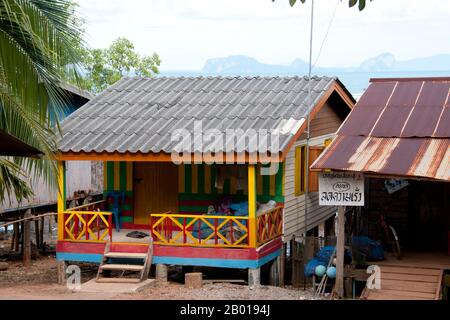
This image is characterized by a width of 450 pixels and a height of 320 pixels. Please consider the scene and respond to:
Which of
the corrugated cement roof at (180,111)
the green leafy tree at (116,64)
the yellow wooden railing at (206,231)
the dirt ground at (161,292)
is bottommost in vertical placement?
the dirt ground at (161,292)

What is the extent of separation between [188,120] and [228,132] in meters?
1.33

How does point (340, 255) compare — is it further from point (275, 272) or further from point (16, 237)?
point (16, 237)

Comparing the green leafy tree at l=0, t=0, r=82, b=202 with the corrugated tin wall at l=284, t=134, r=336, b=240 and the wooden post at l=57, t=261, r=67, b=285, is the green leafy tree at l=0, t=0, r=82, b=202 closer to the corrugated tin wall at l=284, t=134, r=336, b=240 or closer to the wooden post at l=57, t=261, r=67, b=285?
Answer: the wooden post at l=57, t=261, r=67, b=285

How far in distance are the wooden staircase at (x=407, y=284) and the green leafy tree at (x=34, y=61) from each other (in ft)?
20.9

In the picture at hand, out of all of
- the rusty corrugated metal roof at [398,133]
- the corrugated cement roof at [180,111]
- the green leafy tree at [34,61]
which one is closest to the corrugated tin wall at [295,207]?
the corrugated cement roof at [180,111]

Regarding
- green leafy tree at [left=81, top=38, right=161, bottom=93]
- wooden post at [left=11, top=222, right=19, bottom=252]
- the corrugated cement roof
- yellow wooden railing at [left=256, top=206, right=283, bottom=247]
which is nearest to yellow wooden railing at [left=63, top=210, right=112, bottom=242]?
→ the corrugated cement roof

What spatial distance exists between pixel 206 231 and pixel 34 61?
6466 mm

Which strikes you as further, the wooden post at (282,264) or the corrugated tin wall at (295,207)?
the corrugated tin wall at (295,207)

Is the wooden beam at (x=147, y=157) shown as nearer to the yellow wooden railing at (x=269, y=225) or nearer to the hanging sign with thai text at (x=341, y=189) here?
the hanging sign with thai text at (x=341, y=189)

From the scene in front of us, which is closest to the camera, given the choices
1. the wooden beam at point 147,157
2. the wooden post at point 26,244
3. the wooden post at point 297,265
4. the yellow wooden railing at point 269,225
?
the wooden beam at point 147,157

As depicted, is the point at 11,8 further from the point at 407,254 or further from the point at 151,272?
the point at 407,254

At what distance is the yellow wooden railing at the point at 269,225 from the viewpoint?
1570cm

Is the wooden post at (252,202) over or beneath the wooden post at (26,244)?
over
